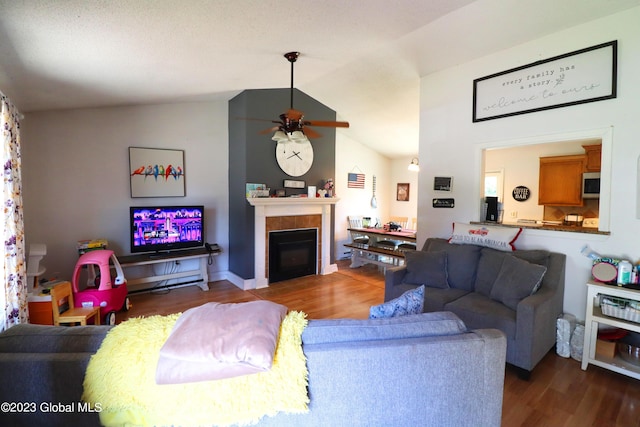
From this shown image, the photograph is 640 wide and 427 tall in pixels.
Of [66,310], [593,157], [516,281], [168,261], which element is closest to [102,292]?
[66,310]

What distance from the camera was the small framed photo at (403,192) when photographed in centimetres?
703

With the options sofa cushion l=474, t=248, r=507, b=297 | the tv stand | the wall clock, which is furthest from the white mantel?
sofa cushion l=474, t=248, r=507, b=297

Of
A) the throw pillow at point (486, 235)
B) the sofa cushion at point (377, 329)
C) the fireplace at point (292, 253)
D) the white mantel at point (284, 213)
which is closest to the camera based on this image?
the sofa cushion at point (377, 329)

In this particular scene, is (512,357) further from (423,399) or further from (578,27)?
(578,27)

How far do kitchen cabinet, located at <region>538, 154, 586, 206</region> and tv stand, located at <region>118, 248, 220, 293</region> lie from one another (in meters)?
5.22

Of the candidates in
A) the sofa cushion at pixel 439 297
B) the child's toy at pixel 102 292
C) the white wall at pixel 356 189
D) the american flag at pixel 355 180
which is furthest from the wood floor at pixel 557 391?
the american flag at pixel 355 180

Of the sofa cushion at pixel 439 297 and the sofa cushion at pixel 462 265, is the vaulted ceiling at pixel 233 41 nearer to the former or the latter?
the sofa cushion at pixel 462 265

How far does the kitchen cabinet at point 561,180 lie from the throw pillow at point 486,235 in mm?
2454

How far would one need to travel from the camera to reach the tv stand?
3.69 metres

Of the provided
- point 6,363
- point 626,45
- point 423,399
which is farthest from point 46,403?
point 626,45

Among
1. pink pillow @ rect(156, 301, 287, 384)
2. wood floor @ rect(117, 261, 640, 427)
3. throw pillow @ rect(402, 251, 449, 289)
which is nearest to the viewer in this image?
pink pillow @ rect(156, 301, 287, 384)

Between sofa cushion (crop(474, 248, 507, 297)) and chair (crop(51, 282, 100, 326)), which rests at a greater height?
sofa cushion (crop(474, 248, 507, 297))

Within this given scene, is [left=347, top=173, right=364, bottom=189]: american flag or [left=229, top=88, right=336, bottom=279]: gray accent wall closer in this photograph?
[left=229, top=88, right=336, bottom=279]: gray accent wall

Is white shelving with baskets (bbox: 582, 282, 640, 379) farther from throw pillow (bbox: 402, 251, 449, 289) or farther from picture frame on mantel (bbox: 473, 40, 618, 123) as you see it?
picture frame on mantel (bbox: 473, 40, 618, 123)
